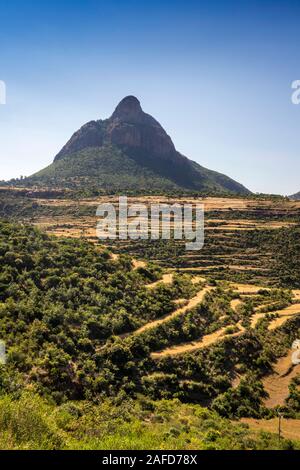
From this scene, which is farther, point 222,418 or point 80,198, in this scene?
point 80,198

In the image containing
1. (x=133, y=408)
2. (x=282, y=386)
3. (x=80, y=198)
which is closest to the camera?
(x=133, y=408)

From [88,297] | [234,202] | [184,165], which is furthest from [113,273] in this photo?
[184,165]

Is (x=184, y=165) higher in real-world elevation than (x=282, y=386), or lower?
higher

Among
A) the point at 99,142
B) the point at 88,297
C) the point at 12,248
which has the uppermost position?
the point at 99,142

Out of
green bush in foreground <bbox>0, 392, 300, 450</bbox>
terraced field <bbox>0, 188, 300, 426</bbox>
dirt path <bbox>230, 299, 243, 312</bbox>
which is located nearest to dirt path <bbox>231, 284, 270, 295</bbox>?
terraced field <bbox>0, 188, 300, 426</bbox>

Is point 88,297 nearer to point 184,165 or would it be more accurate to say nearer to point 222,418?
point 222,418

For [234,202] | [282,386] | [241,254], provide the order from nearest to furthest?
[282,386] → [241,254] → [234,202]

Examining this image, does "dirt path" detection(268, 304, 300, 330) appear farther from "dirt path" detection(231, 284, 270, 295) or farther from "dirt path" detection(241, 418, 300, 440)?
"dirt path" detection(241, 418, 300, 440)
